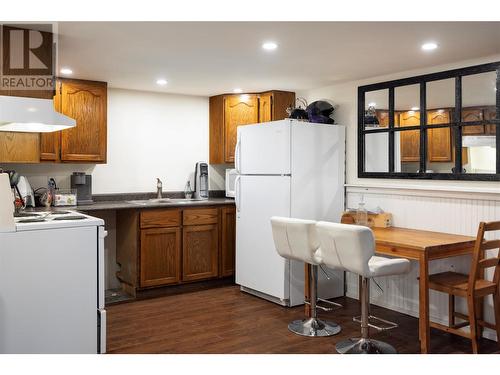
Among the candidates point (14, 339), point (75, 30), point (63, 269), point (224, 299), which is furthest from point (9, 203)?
point (224, 299)

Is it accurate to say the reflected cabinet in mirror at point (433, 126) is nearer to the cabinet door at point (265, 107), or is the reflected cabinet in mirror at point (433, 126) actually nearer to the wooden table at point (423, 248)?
the wooden table at point (423, 248)

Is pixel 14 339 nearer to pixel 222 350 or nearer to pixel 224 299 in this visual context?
pixel 222 350

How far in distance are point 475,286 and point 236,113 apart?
3.09 meters

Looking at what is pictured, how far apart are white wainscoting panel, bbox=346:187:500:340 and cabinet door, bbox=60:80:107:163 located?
250 centimetres

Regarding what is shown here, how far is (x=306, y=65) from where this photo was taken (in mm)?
3953

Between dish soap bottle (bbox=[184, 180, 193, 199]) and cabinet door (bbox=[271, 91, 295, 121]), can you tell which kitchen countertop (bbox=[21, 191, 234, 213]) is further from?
cabinet door (bbox=[271, 91, 295, 121])

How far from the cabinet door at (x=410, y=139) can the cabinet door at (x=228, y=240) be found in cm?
190

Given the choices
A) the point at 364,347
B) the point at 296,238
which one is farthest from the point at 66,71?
the point at 364,347

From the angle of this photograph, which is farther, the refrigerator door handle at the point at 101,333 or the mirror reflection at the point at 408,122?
the mirror reflection at the point at 408,122

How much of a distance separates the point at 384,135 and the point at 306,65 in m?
1.03

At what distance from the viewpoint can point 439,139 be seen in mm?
3930

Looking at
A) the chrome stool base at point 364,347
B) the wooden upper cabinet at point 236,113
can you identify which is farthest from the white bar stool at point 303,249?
the wooden upper cabinet at point 236,113

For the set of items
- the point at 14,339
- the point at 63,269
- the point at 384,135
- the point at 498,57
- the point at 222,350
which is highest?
the point at 498,57

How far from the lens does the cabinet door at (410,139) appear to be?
13.4ft
